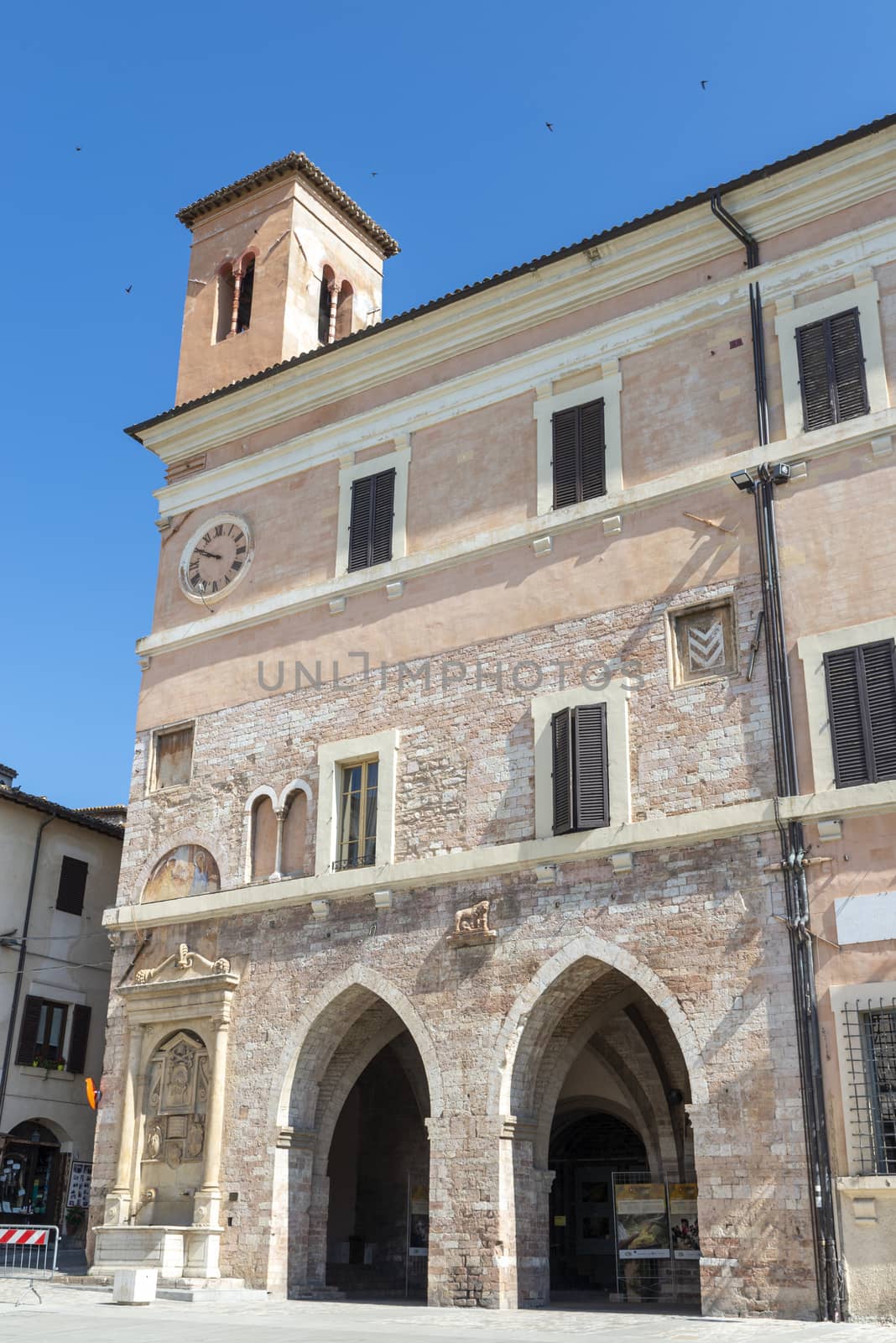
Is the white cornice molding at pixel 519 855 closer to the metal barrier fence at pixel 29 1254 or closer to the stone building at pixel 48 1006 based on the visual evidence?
the metal barrier fence at pixel 29 1254

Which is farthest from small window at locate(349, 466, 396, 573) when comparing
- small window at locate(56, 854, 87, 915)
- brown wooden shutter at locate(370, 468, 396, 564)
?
small window at locate(56, 854, 87, 915)

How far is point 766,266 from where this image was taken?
16938 mm

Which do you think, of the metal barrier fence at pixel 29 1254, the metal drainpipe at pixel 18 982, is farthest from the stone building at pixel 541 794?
the metal drainpipe at pixel 18 982

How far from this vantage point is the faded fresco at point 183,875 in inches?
Result: 767

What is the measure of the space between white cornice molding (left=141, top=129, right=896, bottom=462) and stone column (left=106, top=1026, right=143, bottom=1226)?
31.0 ft

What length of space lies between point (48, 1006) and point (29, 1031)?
2.22 feet

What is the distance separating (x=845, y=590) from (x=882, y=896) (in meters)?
3.40

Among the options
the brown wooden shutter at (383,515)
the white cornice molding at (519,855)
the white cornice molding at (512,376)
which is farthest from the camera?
the brown wooden shutter at (383,515)

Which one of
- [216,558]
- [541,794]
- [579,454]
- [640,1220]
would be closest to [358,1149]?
[640,1220]

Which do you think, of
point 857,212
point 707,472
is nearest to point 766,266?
point 857,212

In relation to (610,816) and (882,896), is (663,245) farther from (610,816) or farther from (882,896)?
(882,896)

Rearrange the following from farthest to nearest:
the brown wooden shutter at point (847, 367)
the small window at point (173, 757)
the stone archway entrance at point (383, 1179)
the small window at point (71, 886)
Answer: the small window at point (71, 886) < the small window at point (173, 757) < the stone archway entrance at point (383, 1179) < the brown wooden shutter at point (847, 367)

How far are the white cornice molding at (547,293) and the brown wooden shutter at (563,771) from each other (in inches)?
227

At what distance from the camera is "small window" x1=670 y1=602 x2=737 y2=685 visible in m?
15.8
